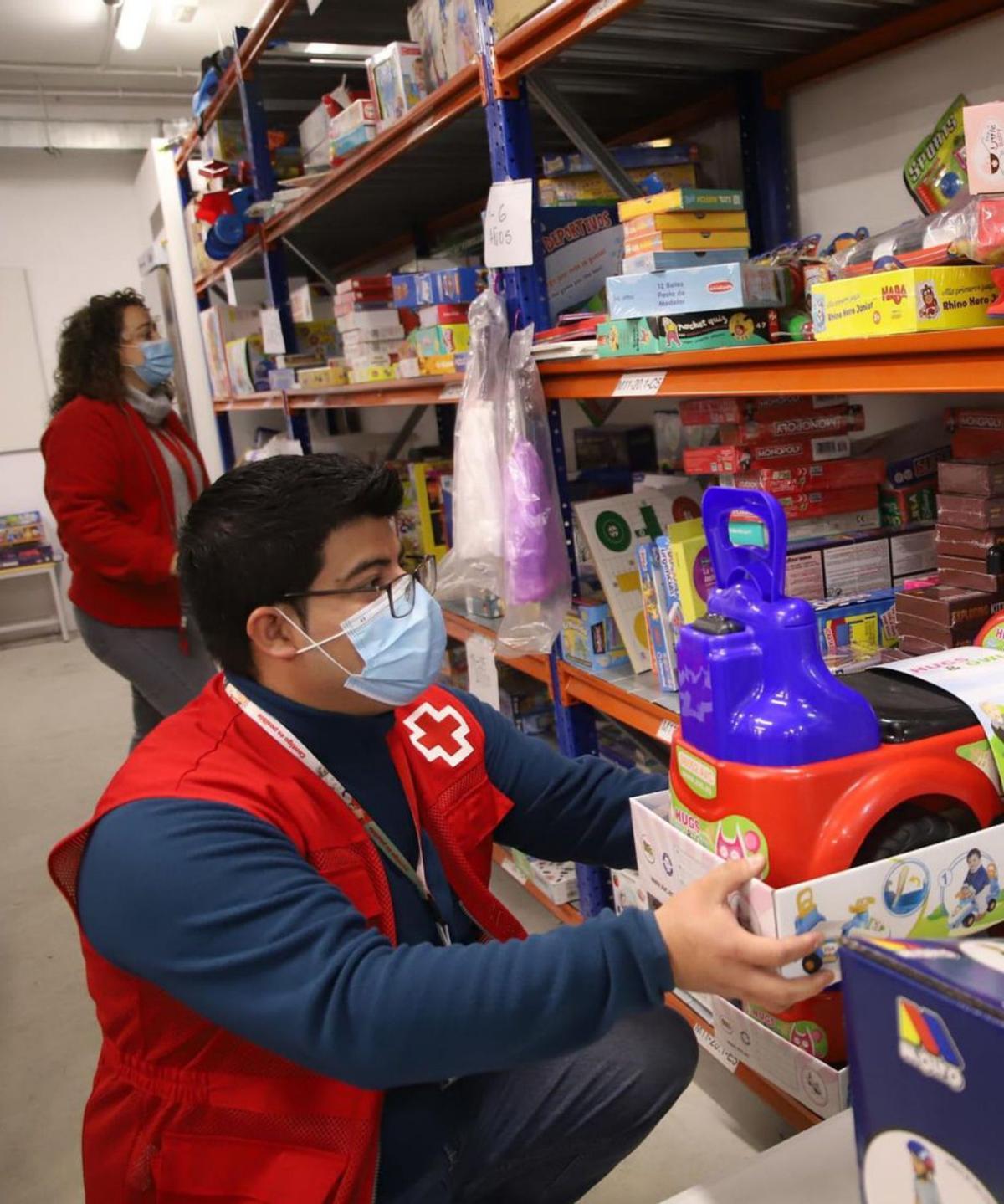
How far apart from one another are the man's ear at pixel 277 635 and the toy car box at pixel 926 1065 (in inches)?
31.3

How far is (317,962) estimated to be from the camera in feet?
3.27

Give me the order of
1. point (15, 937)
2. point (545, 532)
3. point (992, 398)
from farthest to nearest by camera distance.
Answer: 1. point (15, 937)
2. point (545, 532)
3. point (992, 398)

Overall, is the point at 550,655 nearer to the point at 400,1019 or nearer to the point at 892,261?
the point at 892,261

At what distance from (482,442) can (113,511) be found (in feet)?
4.94

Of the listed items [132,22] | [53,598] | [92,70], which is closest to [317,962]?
[132,22]

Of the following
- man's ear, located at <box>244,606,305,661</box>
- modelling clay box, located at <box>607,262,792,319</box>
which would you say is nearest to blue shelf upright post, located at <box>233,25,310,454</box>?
modelling clay box, located at <box>607,262,792,319</box>

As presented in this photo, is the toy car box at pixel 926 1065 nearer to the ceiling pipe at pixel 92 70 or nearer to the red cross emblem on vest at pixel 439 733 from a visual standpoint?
the red cross emblem on vest at pixel 439 733

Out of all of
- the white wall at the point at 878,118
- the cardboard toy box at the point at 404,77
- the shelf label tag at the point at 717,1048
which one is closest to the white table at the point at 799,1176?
the shelf label tag at the point at 717,1048

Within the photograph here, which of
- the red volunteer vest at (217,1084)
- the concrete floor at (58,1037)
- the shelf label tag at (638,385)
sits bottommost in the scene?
the concrete floor at (58,1037)

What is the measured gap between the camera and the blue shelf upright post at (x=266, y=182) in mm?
3236

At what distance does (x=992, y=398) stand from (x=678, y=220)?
2.08ft

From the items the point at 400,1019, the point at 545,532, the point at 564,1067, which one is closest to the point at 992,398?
the point at 545,532

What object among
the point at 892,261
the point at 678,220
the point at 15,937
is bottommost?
the point at 15,937

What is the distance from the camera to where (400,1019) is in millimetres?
983
